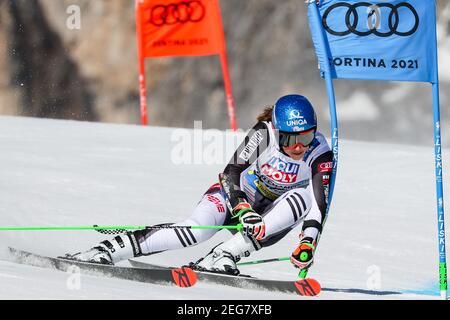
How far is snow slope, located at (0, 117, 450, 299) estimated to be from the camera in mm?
5363

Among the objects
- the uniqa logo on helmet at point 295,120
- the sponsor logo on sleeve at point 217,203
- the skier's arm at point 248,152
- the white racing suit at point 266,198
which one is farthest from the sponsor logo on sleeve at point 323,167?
the sponsor logo on sleeve at point 217,203

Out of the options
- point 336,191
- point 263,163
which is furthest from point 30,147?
point 263,163

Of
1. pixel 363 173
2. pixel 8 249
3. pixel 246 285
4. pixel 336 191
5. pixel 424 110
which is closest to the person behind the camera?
pixel 246 285

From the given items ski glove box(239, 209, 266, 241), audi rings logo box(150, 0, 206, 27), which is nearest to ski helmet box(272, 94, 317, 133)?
ski glove box(239, 209, 266, 241)

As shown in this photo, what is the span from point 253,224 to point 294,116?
64 cm

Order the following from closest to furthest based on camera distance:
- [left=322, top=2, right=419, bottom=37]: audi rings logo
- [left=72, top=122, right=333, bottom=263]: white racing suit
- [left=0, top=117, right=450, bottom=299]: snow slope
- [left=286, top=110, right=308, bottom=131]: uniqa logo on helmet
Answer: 1. [left=0, top=117, right=450, bottom=299]: snow slope
2. [left=286, top=110, right=308, bottom=131]: uniqa logo on helmet
3. [left=72, top=122, right=333, bottom=263]: white racing suit
4. [left=322, top=2, right=419, bottom=37]: audi rings logo

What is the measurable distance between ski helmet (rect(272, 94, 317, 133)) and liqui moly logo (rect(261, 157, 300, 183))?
25 cm

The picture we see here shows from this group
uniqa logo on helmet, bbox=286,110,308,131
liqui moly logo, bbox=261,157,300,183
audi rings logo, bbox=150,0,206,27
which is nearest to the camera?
uniqa logo on helmet, bbox=286,110,308,131

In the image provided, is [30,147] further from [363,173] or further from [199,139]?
[363,173]

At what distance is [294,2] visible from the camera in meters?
23.3

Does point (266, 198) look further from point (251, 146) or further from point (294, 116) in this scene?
point (294, 116)

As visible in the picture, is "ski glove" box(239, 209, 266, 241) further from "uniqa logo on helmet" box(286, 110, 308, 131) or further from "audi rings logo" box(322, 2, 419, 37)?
"audi rings logo" box(322, 2, 419, 37)

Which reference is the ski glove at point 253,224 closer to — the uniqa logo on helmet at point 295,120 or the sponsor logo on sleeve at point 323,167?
the sponsor logo on sleeve at point 323,167

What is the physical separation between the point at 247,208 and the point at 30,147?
5.38 meters
